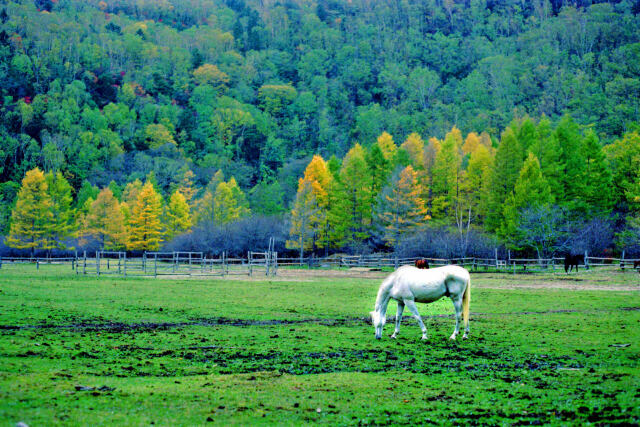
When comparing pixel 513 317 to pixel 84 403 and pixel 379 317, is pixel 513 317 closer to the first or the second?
pixel 379 317

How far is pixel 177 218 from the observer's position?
291ft

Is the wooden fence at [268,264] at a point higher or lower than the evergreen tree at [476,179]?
lower

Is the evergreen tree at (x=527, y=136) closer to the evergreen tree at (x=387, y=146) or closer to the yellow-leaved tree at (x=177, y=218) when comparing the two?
the evergreen tree at (x=387, y=146)

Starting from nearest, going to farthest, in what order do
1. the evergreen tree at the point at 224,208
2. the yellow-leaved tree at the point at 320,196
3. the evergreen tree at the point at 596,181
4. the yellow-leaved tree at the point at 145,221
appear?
the evergreen tree at the point at 596,181 < the yellow-leaved tree at the point at 320,196 < the yellow-leaved tree at the point at 145,221 < the evergreen tree at the point at 224,208

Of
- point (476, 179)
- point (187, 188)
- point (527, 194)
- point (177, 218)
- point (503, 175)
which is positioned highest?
point (187, 188)

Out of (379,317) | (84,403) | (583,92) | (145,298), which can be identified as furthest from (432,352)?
(583,92)

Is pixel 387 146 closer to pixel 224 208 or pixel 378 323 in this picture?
pixel 224 208

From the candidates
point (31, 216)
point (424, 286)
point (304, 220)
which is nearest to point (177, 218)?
point (31, 216)

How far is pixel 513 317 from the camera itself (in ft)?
67.0

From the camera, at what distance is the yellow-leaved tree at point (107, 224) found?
82.4m

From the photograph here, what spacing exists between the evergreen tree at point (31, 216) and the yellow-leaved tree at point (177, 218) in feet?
51.5

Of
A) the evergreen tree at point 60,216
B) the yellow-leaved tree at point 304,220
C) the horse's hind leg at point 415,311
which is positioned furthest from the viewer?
the evergreen tree at point 60,216

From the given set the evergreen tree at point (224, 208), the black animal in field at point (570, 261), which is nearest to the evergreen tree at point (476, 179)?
the black animal in field at point (570, 261)

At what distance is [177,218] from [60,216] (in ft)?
51.5
